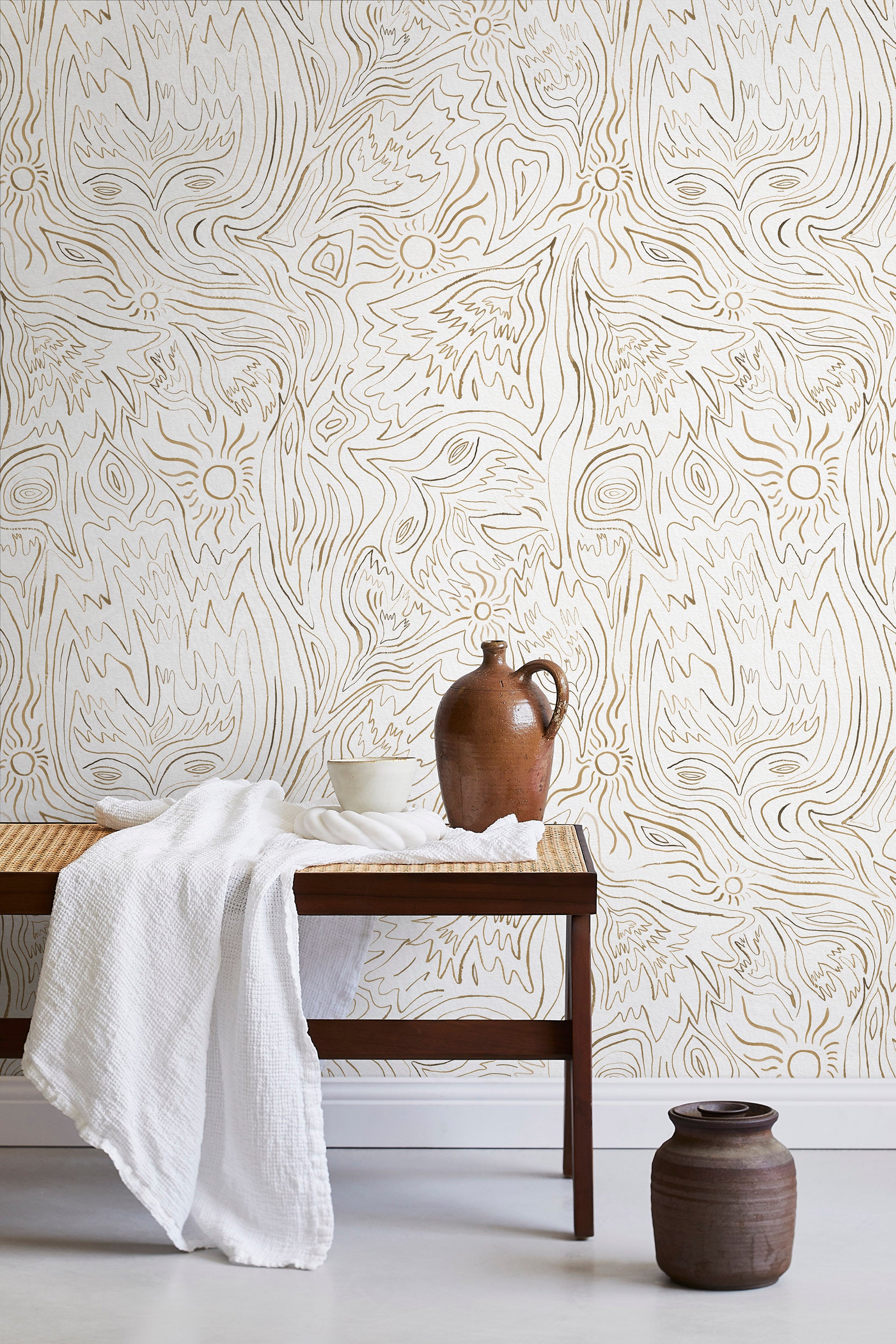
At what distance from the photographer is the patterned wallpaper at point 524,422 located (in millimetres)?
2561

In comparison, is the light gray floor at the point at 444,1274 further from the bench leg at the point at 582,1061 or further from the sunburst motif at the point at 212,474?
the sunburst motif at the point at 212,474

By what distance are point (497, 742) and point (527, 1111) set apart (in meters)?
0.81

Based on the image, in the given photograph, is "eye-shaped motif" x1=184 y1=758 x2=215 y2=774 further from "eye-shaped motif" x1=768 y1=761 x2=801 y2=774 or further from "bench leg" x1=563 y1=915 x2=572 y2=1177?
"eye-shaped motif" x1=768 y1=761 x2=801 y2=774

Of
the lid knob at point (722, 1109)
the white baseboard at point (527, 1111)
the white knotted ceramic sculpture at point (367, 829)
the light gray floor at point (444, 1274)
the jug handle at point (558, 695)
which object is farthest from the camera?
the white baseboard at point (527, 1111)

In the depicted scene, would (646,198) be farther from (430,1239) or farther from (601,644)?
(430,1239)

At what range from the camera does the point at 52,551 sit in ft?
8.52

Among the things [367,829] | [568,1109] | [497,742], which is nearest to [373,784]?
[367,829]

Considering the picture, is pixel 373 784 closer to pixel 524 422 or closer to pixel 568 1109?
pixel 568 1109

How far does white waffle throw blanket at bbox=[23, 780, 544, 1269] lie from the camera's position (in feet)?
6.20

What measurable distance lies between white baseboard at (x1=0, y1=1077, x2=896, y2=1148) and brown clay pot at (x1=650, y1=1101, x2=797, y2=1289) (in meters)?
0.67

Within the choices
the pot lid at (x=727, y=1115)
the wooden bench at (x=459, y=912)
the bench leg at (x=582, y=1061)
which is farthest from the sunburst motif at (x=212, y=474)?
the pot lid at (x=727, y=1115)

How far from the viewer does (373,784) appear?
7.29ft

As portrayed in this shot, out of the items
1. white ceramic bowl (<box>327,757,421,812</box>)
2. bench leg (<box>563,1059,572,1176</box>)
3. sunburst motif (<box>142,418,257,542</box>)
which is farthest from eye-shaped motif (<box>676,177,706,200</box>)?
bench leg (<box>563,1059,572,1176</box>)

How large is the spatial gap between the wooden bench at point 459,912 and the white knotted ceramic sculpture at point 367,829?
11 cm
